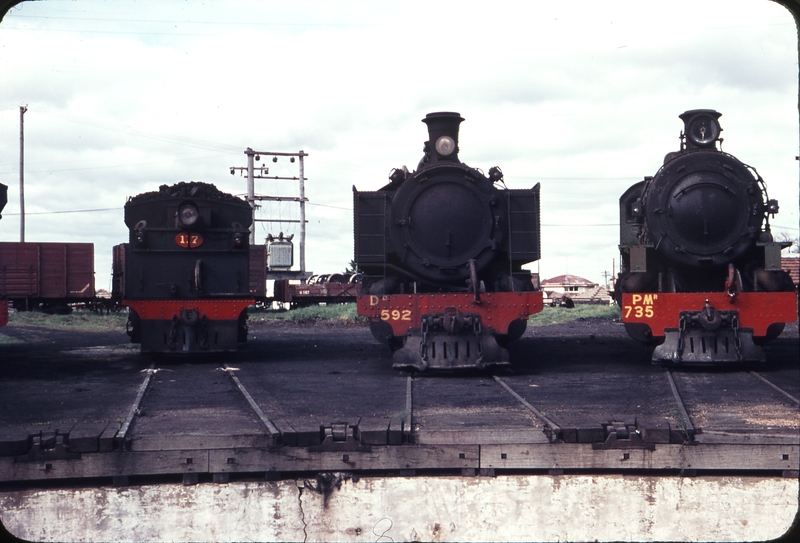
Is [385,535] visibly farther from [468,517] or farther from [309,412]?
[309,412]

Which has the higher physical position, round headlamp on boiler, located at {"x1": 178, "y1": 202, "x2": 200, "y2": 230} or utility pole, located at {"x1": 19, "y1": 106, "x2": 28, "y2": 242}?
utility pole, located at {"x1": 19, "y1": 106, "x2": 28, "y2": 242}

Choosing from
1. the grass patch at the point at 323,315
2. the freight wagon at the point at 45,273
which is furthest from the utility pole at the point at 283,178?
the freight wagon at the point at 45,273

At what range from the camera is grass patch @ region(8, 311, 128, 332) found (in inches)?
1006

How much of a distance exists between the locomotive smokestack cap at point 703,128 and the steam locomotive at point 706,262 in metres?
0.01

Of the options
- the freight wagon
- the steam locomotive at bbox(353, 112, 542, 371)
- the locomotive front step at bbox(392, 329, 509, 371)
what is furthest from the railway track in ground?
the freight wagon

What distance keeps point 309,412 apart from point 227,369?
4328mm

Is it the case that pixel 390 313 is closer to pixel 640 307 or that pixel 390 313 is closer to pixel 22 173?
pixel 640 307

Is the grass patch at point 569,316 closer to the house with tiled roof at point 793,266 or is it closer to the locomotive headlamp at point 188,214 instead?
the house with tiled roof at point 793,266

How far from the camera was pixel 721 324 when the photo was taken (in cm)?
1010

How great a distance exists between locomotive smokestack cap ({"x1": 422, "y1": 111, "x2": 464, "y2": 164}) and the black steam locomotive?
11.1ft

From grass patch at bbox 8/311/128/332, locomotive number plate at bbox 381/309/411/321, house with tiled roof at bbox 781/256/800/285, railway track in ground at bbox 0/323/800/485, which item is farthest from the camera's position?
grass patch at bbox 8/311/128/332

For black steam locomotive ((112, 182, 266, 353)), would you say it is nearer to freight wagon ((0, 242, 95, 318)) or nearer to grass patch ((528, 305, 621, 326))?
freight wagon ((0, 242, 95, 318))

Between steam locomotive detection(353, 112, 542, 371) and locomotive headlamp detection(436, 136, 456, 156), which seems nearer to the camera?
steam locomotive detection(353, 112, 542, 371)

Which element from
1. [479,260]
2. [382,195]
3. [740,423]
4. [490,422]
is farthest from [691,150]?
[490,422]
